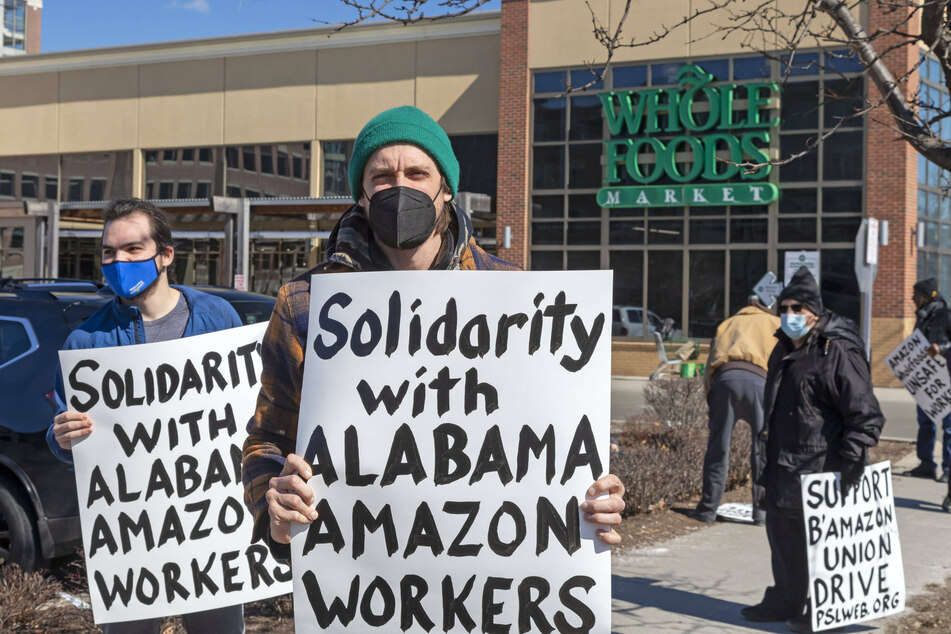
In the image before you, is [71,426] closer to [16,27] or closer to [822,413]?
[822,413]

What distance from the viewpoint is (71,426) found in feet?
11.9

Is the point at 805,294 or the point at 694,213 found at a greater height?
the point at 694,213

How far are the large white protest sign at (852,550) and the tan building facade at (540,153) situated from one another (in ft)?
46.9

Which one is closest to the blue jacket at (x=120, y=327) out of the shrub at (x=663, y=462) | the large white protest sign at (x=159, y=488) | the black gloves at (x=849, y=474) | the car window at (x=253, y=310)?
the large white protest sign at (x=159, y=488)

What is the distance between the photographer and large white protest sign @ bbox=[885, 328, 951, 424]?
9.75 metres

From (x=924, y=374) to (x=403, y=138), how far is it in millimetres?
8754

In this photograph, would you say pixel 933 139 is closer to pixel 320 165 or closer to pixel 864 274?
pixel 864 274

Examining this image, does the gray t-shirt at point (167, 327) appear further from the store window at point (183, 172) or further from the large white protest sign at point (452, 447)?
the store window at point (183, 172)

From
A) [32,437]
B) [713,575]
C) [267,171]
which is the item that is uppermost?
[267,171]

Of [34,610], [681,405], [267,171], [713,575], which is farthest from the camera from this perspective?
[267,171]

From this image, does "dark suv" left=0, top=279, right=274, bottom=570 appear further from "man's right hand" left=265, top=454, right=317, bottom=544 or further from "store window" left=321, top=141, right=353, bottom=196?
"store window" left=321, top=141, right=353, bottom=196

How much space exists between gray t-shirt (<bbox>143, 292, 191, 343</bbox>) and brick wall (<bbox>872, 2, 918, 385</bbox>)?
2024cm

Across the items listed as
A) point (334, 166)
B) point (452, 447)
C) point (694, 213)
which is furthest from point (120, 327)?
point (334, 166)

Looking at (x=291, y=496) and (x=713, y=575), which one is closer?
(x=291, y=496)
